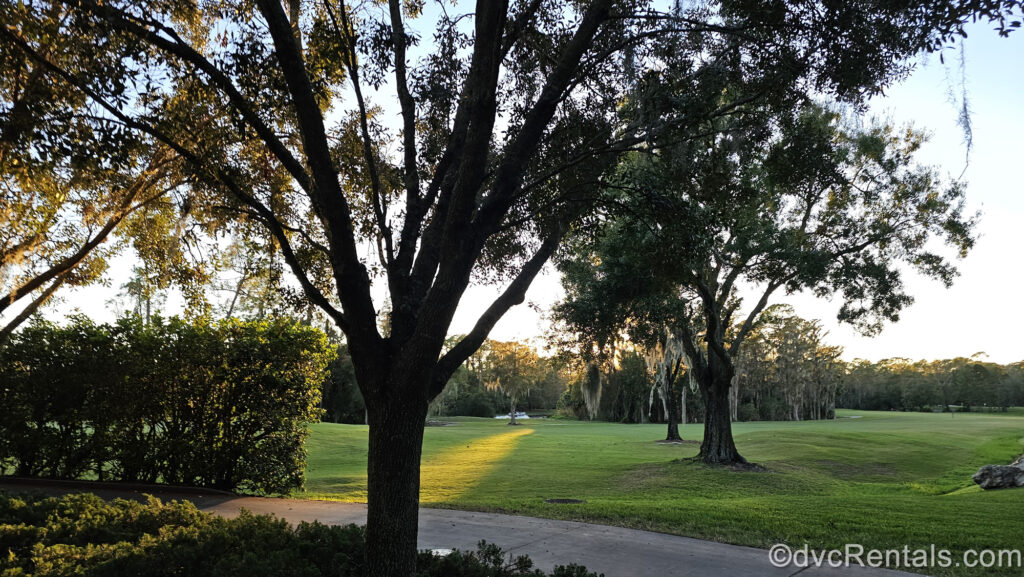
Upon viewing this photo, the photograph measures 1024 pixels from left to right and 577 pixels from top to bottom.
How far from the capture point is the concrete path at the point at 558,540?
223 inches

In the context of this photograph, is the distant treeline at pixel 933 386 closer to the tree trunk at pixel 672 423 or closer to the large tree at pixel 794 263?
the tree trunk at pixel 672 423

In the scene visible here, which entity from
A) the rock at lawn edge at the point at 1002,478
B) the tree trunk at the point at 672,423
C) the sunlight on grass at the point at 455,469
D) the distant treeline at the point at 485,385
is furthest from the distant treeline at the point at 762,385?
the rock at lawn edge at the point at 1002,478

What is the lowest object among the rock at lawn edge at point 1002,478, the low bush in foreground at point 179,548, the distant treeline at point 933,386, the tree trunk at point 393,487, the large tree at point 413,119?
the distant treeline at point 933,386

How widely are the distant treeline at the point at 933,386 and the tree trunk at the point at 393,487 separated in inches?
4235

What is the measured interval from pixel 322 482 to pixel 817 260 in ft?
46.2

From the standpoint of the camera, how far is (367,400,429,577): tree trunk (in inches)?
165

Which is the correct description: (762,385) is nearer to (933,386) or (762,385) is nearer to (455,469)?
(933,386)

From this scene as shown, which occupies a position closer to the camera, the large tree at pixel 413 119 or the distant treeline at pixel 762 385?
the large tree at pixel 413 119

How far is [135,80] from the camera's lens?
5012mm

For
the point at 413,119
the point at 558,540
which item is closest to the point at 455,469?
the point at 558,540

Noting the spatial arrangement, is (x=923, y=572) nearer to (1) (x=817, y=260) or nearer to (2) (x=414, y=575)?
(2) (x=414, y=575)

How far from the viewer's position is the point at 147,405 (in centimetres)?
997

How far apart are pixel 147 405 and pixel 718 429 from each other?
A: 1595 centimetres

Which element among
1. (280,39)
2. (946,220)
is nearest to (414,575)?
(280,39)
